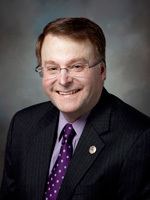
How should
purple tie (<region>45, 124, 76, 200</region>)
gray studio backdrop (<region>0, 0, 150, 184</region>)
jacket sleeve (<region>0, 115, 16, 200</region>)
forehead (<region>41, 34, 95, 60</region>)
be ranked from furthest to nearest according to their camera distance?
gray studio backdrop (<region>0, 0, 150, 184</region>) < jacket sleeve (<region>0, 115, 16, 200</region>) < purple tie (<region>45, 124, 76, 200</region>) < forehead (<region>41, 34, 95, 60</region>)

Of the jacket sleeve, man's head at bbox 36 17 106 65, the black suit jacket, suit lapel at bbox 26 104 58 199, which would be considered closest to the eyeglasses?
man's head at bbox 36 17 106 65

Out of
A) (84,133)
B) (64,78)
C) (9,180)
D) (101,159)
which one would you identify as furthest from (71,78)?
(9,180)

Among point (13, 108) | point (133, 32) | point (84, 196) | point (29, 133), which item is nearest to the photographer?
point (84, 196)

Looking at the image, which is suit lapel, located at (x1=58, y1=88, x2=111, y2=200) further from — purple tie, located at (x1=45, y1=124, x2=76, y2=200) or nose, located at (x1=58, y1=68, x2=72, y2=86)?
nose, located at (x1=58, y1=68, x2=72, y2=86)

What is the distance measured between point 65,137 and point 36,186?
305mm

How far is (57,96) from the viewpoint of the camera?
2729mm

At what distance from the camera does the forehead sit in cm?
261

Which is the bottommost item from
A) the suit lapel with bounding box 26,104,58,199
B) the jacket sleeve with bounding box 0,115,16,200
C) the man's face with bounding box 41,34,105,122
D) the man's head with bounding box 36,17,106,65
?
the jacket sleeve with bounding box 0,115,16,200

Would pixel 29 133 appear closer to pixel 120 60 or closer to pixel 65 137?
pixel 65 137

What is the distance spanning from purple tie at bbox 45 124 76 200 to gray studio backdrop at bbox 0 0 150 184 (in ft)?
5.76

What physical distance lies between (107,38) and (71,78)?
1862mm

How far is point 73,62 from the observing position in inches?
103

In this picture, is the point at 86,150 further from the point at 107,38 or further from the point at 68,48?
the point at 107,38

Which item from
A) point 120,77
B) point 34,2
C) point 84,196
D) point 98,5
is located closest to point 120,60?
point 120,77
